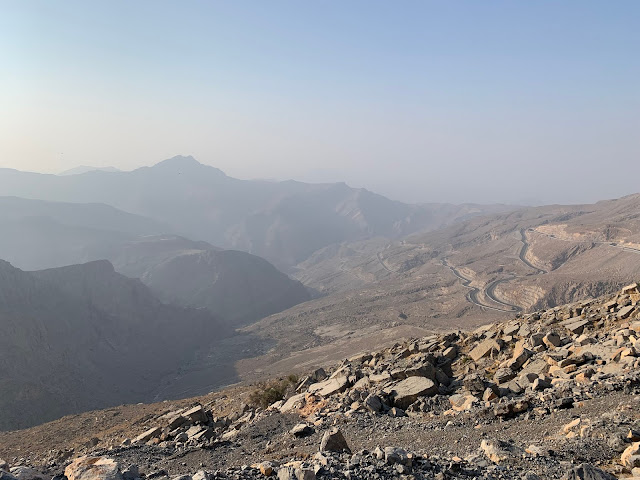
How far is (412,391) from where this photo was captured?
1298 cm

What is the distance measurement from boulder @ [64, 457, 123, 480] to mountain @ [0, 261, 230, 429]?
3569 cm

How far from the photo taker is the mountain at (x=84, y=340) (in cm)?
3925

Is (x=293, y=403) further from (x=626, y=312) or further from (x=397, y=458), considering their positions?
(x=626, y=312)

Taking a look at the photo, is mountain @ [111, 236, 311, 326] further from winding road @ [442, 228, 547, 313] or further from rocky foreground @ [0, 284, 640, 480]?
rocky foreground @ [0, 284, 640, 480]

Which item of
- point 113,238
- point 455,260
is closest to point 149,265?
point 113,238

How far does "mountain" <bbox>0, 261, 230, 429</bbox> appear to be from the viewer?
39.2 metres

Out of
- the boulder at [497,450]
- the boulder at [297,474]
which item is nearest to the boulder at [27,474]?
the boulder at [297,474]

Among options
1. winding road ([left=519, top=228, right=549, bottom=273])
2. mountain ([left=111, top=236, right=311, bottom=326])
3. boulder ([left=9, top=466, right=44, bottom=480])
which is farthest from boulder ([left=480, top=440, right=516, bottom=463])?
mountain ([left=111, top=236, right=311, bottom=326])

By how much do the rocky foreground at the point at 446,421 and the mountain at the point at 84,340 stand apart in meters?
27.0

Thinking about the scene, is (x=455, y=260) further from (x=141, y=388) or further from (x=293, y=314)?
(x=141, y=388)

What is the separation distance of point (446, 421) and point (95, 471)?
8097 millimetres

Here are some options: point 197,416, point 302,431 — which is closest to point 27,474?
point 302,431

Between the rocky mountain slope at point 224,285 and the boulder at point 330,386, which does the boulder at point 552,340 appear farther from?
the rocky mountain slope at point 224,285

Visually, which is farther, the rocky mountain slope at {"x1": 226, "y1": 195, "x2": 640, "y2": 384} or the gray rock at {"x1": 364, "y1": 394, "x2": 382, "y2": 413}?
the rocky mountain slope at {"x1": 226, "y1": 195, "x2": 640, "y2": 384}
